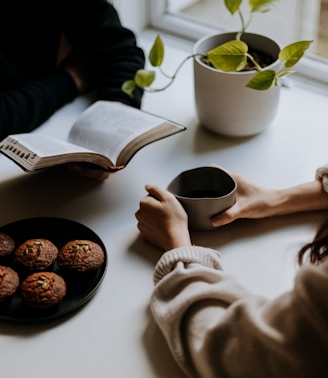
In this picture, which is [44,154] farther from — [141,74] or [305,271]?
[305,271]

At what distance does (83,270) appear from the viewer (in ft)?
3.04

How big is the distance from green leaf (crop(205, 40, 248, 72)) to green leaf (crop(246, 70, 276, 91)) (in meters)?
0.04

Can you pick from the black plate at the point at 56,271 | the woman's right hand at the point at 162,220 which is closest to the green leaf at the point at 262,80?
the woman's right hand at the point at 162,220

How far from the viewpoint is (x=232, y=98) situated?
1173 mm

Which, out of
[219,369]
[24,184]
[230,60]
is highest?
[230,60]

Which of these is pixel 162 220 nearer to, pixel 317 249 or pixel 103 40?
pixel 317 249

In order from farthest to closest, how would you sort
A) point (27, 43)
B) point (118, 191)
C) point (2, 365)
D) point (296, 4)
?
point (296, 4) < point (27, 43) < point (118, 191) < point (2, 365)

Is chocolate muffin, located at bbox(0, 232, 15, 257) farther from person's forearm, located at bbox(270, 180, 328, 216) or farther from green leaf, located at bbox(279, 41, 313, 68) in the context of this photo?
green leaf, located at bbox(279, 41, 313, 68)

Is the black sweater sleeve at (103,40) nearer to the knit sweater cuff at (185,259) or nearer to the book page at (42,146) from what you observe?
the book page at (42,146)

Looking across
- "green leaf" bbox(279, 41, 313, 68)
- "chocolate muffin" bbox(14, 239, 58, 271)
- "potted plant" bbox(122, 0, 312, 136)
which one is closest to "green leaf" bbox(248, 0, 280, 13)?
"potted plant" bbox(122, 0, 312, 136)

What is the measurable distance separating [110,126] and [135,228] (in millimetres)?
218

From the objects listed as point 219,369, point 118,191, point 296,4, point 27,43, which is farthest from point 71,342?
point 296,4

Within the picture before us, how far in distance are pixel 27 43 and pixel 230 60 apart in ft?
1.68

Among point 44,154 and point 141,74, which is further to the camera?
point 141,74
